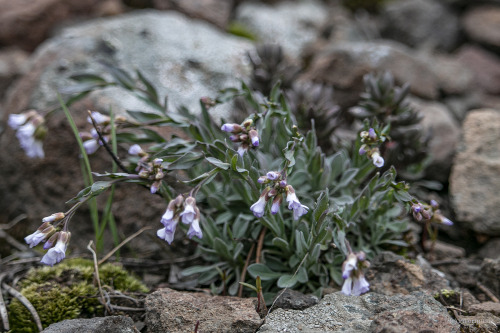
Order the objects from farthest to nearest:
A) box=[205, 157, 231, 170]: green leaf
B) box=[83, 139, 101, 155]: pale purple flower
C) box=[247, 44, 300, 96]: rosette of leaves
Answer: box=[247, 44, 300, 96]: rosette of leaves → box=[83, 139, 101, 155]: pale purple flower → box=[205, 157, 231, 170]: green leaf

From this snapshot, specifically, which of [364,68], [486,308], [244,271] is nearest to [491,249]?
[486,308]

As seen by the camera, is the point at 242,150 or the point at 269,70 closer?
the point at 242,150

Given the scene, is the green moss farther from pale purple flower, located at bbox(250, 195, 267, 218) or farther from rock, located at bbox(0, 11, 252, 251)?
pale purple flower, located at bbox(250, 195, 267, 218)

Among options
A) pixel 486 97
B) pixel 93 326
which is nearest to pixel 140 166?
pixel 93 326

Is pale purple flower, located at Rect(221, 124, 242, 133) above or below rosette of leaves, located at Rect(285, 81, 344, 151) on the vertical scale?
above

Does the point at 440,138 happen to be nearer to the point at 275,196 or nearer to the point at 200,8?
the point at 275,196

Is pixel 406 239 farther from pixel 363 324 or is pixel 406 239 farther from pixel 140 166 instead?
pixel 140 166

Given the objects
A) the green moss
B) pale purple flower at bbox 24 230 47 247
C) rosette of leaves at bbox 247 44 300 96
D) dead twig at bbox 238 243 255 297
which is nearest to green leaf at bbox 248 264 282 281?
dead twig at bbox 238 243 255 297
